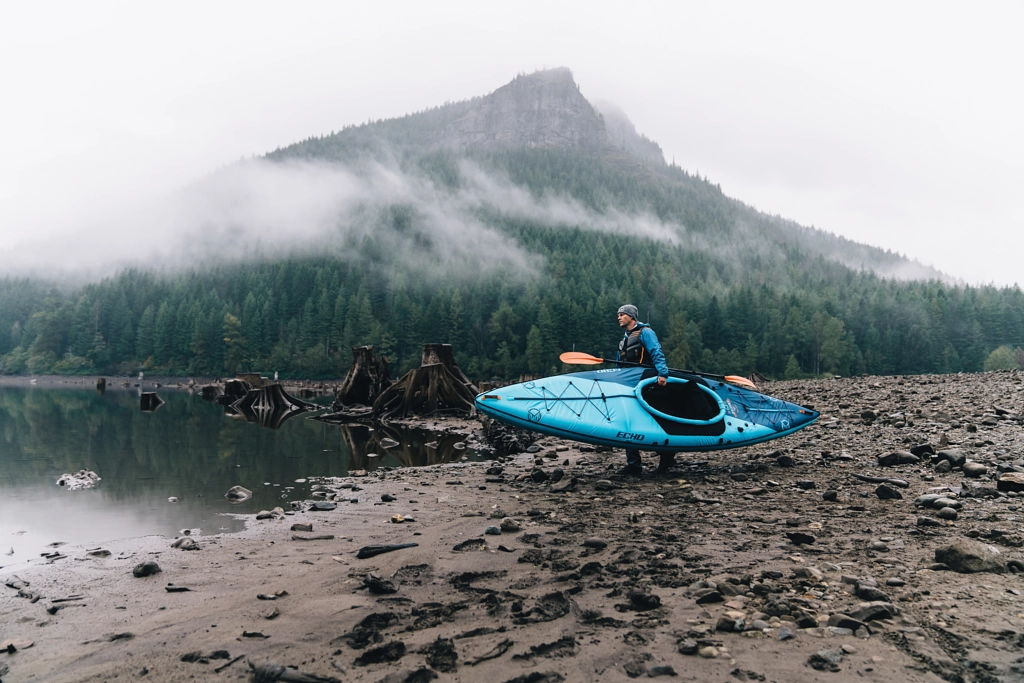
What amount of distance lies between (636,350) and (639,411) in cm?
122

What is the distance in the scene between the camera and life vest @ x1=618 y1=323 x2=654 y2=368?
10087mm

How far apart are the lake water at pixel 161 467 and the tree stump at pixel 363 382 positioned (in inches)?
177

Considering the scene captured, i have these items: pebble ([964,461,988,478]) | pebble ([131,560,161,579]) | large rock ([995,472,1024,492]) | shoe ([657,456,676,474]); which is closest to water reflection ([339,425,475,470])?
shoe ([657,456,676,474])

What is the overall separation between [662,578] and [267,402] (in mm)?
28391

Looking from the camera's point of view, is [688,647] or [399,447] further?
[399,447]

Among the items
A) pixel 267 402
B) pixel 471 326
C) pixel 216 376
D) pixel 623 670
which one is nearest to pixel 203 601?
pixel 623 670

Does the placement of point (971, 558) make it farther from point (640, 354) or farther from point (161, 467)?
point (161, 467)

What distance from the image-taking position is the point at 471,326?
9619 cm

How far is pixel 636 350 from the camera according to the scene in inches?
403

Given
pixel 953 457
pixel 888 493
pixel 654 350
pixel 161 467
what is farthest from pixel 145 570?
pixel 953 457

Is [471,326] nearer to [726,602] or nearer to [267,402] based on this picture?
[267,402]

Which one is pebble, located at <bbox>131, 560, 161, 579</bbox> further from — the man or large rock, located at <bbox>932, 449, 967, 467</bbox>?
large rock, located at <bbox>932, 449, 967, 467</bbox>

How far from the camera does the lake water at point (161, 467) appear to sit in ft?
26.5

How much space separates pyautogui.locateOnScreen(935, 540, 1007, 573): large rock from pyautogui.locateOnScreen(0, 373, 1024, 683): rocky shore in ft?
0.04
